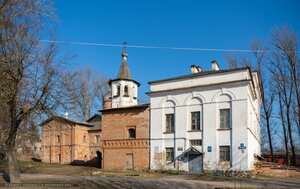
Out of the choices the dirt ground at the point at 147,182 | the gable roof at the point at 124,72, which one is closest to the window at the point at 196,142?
the dirt ground at the point at 147,182

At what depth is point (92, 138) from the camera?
151 feet

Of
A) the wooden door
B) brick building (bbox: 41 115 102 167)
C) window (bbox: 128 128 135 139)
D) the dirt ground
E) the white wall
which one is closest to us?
the dirt ground

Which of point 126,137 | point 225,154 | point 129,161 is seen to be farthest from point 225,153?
point 126,137

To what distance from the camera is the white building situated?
25.2 metres

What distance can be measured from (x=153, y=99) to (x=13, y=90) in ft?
56.0

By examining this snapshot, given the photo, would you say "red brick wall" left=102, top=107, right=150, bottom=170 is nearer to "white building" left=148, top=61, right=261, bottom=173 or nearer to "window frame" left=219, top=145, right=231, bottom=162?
"white building" left=148, top=61, right=261, bottom=173

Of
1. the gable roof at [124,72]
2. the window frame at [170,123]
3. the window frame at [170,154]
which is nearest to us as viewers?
the window frame at [170,154]

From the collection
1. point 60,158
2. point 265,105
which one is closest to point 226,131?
point 265,105

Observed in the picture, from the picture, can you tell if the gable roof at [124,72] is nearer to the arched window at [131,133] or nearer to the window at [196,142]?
the arched window at [131,133]

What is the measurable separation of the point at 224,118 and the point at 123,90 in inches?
667

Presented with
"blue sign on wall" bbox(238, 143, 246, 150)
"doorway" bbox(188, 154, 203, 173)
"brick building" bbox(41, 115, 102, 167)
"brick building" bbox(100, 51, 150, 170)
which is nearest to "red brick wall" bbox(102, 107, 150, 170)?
"brick building" bbox(100, 51, 150, 170)

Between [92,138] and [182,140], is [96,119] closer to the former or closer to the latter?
[92,138]

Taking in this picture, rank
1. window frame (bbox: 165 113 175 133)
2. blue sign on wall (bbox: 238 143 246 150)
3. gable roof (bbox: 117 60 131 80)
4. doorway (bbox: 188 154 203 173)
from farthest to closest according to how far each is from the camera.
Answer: gable roof (bbox: 117 60 131 80) < window frame (bbox: 165 113 175 133) < doorway (bbox: 188 154 203 173) < blue sign on wall (bbox: 238 143 246 150)

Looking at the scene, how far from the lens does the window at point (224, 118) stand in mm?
26047
